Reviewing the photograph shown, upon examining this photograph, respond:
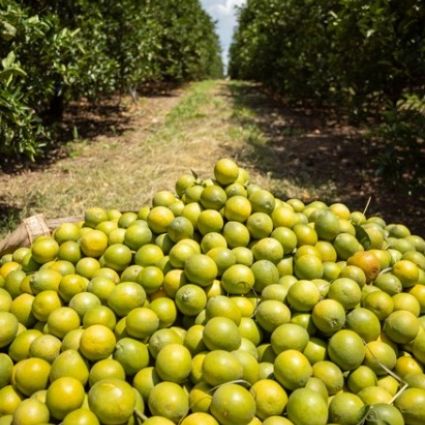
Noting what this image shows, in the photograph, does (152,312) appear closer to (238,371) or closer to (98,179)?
(238,371)

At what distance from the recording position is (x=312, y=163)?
8625 millimetres

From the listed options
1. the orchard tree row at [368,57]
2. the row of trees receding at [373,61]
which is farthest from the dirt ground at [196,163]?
the orchard tree row at [368,57]

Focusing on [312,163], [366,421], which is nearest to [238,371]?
[366,421]

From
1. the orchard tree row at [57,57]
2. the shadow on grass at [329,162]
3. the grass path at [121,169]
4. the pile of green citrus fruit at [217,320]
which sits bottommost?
the grass path at [121,169]

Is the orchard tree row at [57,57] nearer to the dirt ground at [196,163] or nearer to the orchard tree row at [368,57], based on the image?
the dirt ground at [196,163]

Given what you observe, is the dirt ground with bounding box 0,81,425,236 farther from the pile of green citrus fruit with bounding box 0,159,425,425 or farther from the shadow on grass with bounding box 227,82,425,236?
the pile of green citrus fruit with bounding box 0,159,425,425

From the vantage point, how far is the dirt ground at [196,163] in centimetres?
647

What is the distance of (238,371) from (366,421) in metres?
0.53

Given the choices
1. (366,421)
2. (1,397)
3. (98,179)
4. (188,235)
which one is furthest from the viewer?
(98,179)

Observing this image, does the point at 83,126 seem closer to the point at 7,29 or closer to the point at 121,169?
the point at 121,169

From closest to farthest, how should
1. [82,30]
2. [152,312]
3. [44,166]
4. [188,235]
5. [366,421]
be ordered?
[366,421] < [152,312] < [188,235] < [44,166] < [82,30]

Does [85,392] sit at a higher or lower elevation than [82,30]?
lower

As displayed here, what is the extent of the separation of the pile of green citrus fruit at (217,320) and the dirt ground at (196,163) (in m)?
3.29

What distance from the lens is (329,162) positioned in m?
8.71
